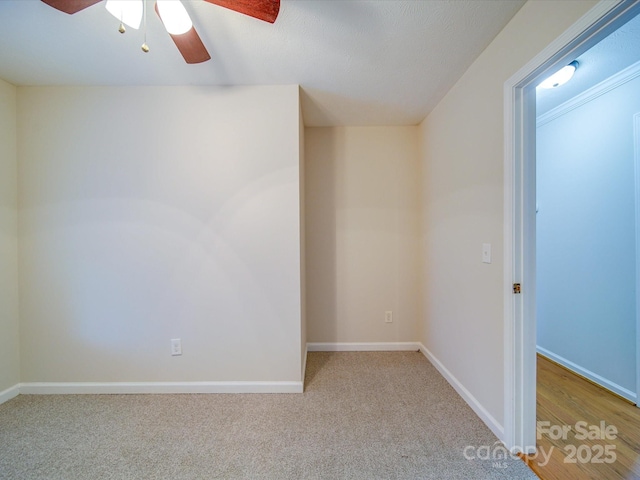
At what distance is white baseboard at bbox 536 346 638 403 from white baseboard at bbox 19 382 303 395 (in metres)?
2.38

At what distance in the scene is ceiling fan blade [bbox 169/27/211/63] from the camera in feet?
3.76

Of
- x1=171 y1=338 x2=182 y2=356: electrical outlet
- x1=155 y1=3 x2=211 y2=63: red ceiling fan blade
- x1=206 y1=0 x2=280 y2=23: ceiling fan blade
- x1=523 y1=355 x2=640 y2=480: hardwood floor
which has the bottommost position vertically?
x1=523 y1=355 x2=640 y2=480: hardwood floor

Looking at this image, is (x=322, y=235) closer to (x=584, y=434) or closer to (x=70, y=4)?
(x=70, y=4)

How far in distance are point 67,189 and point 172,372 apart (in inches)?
65.5

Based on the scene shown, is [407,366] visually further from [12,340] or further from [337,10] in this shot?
[12,340]

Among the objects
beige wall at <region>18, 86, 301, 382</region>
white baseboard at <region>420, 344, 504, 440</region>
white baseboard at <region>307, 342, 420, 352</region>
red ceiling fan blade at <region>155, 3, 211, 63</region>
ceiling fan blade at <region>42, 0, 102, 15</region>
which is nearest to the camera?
ceiling fan blade at <region>42, 0, 102, 15</region>

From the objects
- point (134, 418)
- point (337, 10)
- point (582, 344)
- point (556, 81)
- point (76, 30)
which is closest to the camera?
point (337, 10)

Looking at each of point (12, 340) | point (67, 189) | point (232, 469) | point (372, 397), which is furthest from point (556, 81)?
point (12, 340)

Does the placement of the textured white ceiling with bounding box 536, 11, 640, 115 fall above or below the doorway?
above

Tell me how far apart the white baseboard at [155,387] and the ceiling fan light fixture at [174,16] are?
2280mm

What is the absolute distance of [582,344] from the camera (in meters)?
1.97

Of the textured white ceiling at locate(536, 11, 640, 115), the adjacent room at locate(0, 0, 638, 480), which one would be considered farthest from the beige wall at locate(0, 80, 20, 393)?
the textured white ceiling at locate(536, 11, 640, 115)

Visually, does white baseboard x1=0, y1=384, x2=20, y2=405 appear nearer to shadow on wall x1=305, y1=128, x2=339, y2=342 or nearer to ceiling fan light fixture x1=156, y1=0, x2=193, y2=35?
shadow on wall x1=305, y1=128, x2=339, y2=342

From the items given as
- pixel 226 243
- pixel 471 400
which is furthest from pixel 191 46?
pixel 471 400
